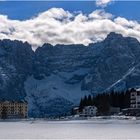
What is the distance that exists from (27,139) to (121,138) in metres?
15.3

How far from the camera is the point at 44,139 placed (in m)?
87.6

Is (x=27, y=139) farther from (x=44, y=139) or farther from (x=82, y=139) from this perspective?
(x=82, y=139)

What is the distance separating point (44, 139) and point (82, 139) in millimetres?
6236

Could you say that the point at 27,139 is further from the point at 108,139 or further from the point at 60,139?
the point at 108,139

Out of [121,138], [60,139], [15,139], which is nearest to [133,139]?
[121,138]

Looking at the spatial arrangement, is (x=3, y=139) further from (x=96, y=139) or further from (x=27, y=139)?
(x=96, y=139)

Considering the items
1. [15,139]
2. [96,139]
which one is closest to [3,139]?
[15,139]

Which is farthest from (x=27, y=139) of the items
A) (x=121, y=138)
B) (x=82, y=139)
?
(x=121, y=138)

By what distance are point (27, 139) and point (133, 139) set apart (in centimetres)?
1708

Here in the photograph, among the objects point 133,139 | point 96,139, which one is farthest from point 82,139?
point 133,139

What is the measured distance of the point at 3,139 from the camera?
87.2 metres

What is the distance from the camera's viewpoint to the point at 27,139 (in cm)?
8712

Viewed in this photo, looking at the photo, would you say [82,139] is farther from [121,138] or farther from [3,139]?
[3,139]

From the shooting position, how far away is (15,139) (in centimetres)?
8762
